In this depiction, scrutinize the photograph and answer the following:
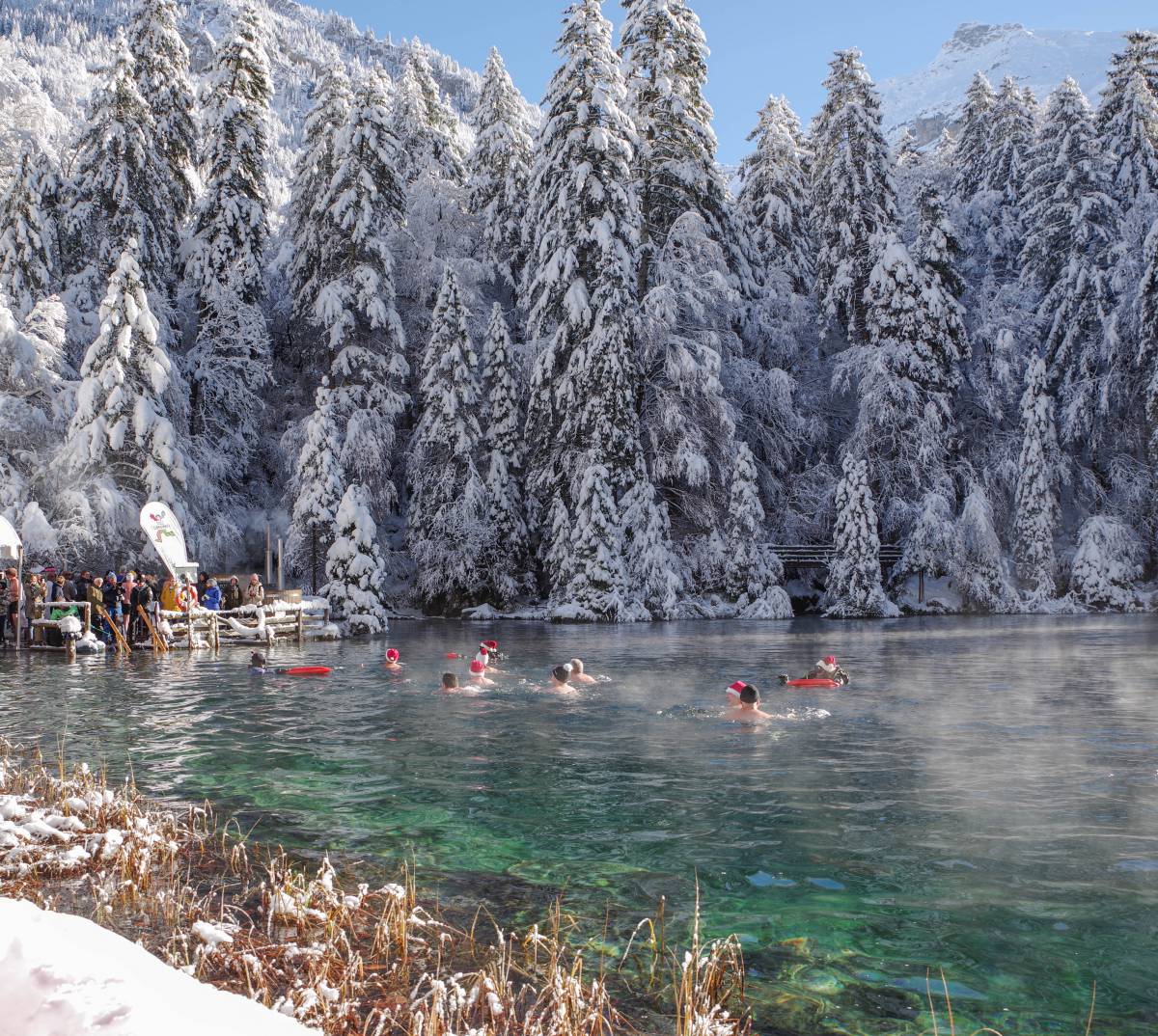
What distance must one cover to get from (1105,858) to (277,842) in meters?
6.30

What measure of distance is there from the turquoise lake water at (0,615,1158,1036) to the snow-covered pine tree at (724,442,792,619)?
16.9 metres

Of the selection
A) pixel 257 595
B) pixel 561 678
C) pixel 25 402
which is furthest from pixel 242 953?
pixel 25 402

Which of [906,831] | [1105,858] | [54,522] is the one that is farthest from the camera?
[54,522]

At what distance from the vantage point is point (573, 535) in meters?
35.2

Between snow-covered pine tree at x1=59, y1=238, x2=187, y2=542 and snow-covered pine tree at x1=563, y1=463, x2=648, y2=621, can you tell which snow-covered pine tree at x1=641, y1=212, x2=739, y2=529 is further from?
snow-covered pine tree at x1=59, y1=238, x2=187, y2=542

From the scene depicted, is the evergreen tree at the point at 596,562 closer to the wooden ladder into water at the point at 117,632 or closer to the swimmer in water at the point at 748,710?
the wooden ladder into water at the point at 117,632

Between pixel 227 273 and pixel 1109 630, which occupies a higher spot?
pixel 227 273

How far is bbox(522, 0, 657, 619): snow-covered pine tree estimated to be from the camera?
3569cm

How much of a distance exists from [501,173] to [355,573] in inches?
898

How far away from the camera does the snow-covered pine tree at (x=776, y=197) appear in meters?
45.9

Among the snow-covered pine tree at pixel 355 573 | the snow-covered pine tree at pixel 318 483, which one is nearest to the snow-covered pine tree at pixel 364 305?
the snow-covered pine tree at pixel 318 483

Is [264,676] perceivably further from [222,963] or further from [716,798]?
[222,963]

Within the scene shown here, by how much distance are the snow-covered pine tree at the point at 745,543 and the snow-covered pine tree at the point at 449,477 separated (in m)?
8.92

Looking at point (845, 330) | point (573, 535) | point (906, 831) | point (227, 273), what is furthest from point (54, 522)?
point (845, 330)
